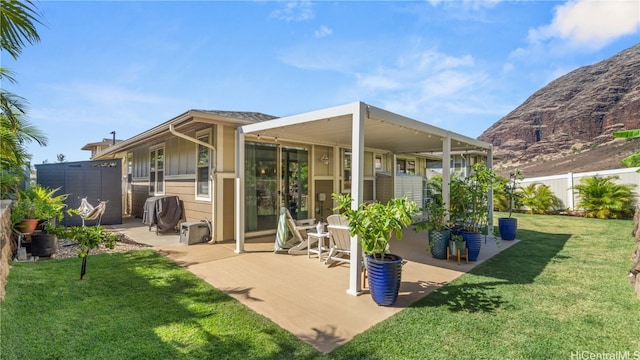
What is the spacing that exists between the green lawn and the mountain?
123 ft

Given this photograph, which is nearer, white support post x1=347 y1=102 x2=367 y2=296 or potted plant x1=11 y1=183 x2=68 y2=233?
white support post x1=347 y1=102 x2=367 y2=296

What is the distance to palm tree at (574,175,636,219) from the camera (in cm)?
1083

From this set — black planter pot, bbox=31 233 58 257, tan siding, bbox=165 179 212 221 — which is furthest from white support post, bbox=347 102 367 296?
black planter pot, bbox=31 233 58 257

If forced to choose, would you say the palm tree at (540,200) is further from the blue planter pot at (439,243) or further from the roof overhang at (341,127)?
the blue planter pot at (439,243)

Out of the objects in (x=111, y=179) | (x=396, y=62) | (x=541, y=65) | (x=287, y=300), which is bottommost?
(x=287, y=300)

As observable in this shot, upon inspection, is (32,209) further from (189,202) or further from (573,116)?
(573,116)

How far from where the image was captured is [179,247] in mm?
6477

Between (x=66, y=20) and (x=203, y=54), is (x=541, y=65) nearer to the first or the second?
(x=203, y=54)

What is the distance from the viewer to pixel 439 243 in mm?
5617

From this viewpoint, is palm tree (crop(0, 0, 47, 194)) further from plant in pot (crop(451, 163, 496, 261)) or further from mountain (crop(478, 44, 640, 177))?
mountain (crop(478, 44, 640, 177))

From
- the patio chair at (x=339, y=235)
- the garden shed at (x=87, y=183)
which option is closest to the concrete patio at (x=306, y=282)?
the patio chair at (x=339, y=235)

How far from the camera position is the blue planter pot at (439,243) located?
5570mm

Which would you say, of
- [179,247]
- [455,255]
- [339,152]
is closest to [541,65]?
[339,152]

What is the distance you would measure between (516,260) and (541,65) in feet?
125
